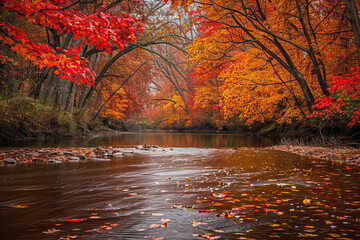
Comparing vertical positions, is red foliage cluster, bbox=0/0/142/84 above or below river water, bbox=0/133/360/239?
above

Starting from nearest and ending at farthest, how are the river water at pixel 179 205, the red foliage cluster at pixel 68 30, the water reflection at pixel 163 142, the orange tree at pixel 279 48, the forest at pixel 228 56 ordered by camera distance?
the river water at pixel 179 205 → the red foliage cluster at pixel 68 30 → the forest at pixel 228 56 → the orange tree at pixel 279 48 → the water reflection at pixel 163 142

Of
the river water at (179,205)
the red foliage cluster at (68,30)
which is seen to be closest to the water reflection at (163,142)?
the red foliage cluster at (68,30)

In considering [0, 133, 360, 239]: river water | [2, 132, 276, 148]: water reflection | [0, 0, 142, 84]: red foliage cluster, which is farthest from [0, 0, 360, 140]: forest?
[0, 133, 360, 239]: river water

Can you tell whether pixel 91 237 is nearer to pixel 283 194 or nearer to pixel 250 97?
pixel 283 194

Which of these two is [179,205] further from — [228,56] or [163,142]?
[228,56]

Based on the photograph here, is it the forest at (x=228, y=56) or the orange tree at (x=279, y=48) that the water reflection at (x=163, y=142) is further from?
the orange tree at (x=279, y=48)

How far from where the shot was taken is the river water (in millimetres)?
2262

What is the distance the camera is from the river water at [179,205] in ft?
7.42

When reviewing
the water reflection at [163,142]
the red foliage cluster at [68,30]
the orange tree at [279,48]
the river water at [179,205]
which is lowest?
the river water at [179,205]

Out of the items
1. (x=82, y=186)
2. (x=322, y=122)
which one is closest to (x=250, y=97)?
(x=322, y=122)

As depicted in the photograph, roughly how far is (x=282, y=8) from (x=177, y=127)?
3187 centimetres

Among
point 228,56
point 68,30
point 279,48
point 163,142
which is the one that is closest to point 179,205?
point 68,30

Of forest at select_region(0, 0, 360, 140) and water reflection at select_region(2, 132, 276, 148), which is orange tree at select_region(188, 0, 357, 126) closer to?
forest at select_region(0, 0, 360, 140)

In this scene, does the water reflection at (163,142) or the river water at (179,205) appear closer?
the river water at (179,205)
